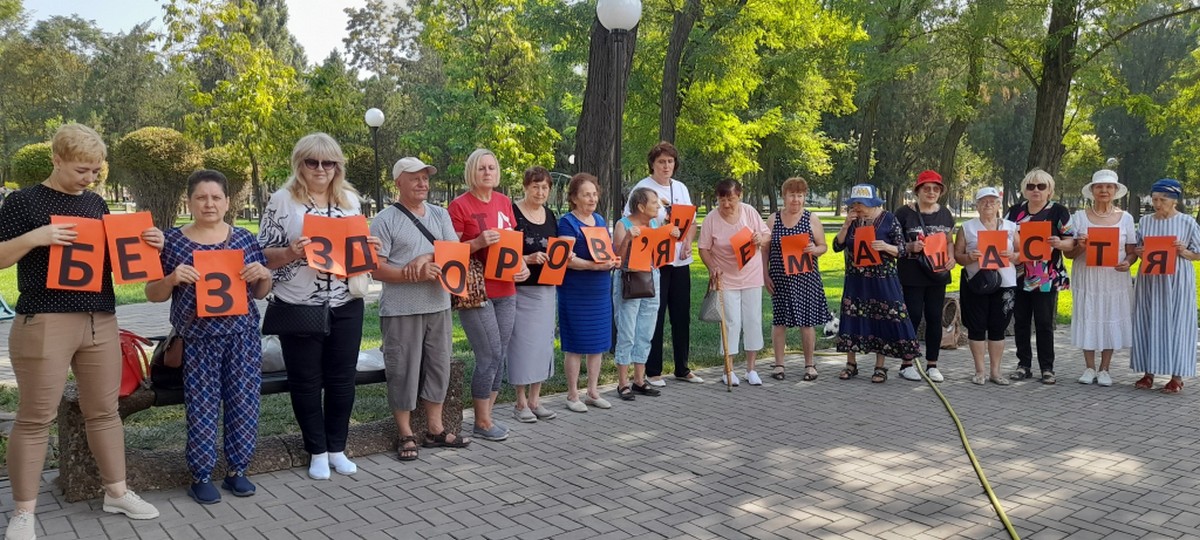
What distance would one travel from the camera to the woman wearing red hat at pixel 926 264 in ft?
25.9

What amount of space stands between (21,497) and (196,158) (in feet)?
76.9

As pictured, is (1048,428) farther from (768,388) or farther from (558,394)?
(558,394)

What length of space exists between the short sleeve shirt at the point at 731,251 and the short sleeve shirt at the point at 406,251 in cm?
310

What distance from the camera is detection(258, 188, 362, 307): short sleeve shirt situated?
481 centimetres

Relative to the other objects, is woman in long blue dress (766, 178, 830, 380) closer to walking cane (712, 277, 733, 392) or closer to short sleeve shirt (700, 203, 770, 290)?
short sleeve shirt (700, 203, 770, 290)

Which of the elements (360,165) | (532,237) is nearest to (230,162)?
(360,165)

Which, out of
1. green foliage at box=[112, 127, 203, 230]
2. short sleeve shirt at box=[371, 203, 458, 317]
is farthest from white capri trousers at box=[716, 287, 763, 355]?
green foliage at box=[112, 127, 203, 230]

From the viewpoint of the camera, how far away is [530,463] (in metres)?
5.59

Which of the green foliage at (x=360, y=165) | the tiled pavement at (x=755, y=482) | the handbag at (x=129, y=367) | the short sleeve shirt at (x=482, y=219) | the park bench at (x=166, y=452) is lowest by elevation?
the tiled pavement at (x=755, y=482)

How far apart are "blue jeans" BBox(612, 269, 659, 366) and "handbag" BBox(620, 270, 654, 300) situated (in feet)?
0.36

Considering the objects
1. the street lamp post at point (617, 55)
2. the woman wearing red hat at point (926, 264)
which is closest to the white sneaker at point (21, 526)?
the street lamp post at point (617, 55)

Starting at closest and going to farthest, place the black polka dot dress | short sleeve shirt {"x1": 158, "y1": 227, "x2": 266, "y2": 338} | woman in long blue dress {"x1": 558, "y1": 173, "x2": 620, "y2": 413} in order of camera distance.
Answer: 1. short sleeve shirt {"x1": 158, "y1": 227, "x2": 266, "y2": 338}
2. woman in long blue dress {"x1": 558, "y1": 173, "x2": 620, "y2": 413}
3. the black polka dot dress

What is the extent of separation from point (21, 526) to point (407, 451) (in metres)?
2.13

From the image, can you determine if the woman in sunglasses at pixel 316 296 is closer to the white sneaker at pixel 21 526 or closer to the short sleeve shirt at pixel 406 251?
the short sleeve shirt at pixel 406 251
